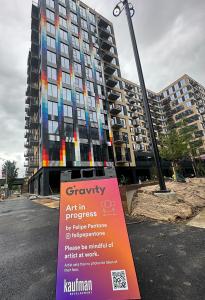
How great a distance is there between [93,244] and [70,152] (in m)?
25.5

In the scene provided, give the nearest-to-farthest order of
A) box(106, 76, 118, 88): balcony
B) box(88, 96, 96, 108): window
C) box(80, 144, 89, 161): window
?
box(80, 144, 89, 161): window → box(88, 96, 96, 108): window → box(106, 76, 118, 88): balcony

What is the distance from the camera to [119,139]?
3644 centimetres

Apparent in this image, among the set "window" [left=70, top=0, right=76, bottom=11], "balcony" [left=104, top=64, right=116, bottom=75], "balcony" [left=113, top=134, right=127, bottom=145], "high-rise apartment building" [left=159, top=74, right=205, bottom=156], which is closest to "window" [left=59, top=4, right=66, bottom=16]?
"window" [left=70, top=0, right=76, bottom=11]

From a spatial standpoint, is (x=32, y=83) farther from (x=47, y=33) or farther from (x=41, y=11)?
(x=41, y=11)

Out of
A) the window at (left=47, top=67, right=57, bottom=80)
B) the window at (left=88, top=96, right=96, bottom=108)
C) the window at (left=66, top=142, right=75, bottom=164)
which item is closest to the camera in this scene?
the window at (left=66, top=142, right=75, bottom=164)

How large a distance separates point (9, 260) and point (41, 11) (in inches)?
1555

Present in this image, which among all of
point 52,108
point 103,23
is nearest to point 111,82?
point 103,23

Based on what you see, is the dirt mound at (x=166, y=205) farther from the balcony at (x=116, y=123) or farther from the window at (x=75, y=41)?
the window at (x=75, y=41)

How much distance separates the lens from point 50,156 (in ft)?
81.2

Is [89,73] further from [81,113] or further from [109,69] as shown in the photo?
[81,113]

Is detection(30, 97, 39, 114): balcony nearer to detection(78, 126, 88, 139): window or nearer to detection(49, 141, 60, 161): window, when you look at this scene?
detection(78, 126, 88, 139): window

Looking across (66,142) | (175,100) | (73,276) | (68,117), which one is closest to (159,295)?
(73,276)

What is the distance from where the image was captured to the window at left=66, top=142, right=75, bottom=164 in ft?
87.1

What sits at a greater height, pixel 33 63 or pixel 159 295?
pixel 33 63
